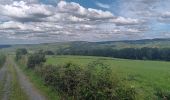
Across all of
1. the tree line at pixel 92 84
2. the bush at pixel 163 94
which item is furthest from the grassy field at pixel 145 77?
the tree line at pixel 92 84

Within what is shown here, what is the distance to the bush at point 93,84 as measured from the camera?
1299 inches

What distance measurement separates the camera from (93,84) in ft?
118

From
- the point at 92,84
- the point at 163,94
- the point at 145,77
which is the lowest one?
the point at 145,77

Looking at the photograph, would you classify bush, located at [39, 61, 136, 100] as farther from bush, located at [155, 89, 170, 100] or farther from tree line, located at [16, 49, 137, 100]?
bush, located at [155, 89, 170, 100]

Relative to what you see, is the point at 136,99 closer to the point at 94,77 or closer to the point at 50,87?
the point at 94,77

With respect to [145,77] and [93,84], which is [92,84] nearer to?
[93,84]

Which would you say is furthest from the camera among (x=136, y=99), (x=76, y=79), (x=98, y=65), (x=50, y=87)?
(x=50, y=87)

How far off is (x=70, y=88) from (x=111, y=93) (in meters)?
11.8

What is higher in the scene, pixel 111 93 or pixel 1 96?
pixel 111 93

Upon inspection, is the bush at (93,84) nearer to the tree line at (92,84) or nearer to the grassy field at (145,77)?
the tree line at (92,84)

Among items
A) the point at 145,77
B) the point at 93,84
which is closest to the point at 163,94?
the point at 93,84

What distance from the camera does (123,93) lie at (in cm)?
3253

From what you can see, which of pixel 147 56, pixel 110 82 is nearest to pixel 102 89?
pixel 110 82

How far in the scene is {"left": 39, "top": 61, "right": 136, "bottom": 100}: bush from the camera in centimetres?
3300
